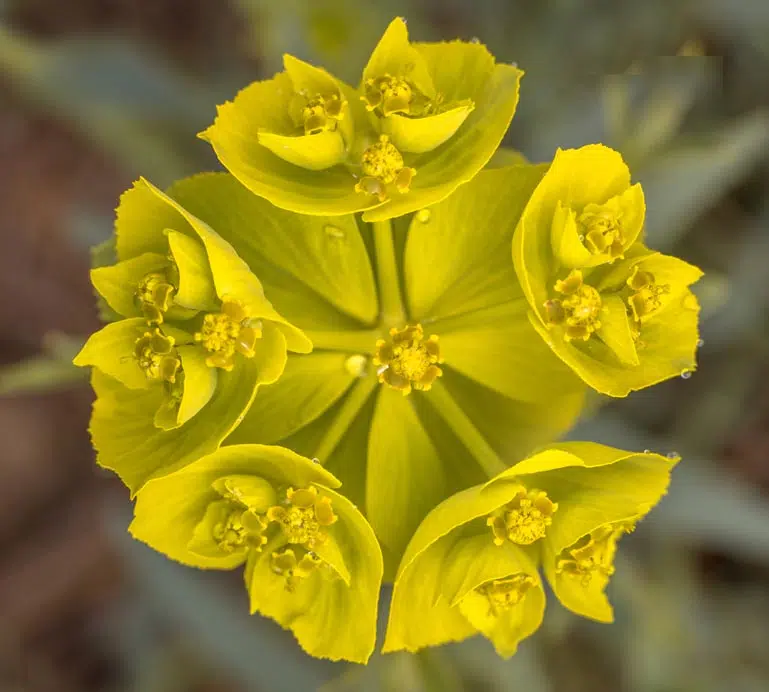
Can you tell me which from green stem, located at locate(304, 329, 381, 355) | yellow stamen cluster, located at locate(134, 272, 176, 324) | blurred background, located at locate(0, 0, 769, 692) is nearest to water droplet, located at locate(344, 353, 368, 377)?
green stem, located at locate(304, 329, 381, 355)

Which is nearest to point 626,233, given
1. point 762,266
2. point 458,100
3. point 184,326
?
point 458,100

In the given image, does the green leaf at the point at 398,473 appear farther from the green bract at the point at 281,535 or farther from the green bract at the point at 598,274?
the green bract at the point at 598,274

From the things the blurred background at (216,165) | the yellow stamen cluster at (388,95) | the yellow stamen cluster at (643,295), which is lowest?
the blurred background at (216,165)

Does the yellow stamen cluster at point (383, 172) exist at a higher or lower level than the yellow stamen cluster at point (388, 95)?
lower

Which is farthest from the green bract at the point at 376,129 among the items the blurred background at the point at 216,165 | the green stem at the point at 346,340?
the blurred background at the point at 216,165

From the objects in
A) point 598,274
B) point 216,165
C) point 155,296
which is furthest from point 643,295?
point 216,165

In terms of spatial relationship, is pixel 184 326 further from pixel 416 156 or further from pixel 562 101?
pixel 562 101

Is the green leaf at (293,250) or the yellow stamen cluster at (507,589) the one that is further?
the green leaf at (293,250)

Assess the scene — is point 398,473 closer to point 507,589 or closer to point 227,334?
point 507,589
